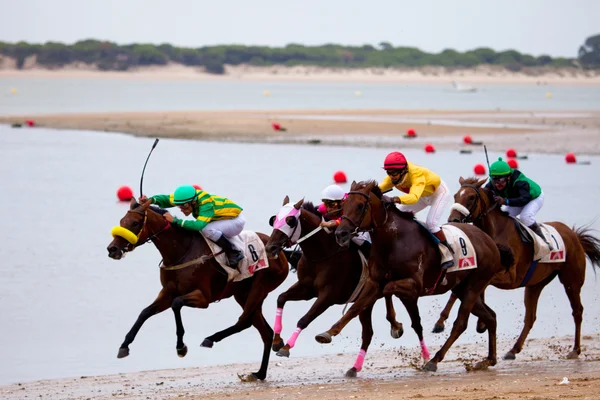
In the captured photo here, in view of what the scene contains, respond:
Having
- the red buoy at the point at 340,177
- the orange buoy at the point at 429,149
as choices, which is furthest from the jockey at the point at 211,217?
the orange buoy at the point at 429,149

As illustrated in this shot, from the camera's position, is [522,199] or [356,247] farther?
[522,199]

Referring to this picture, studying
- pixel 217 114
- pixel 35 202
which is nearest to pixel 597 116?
pixel 217 114

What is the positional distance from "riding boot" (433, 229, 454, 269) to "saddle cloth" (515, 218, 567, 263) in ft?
6.49

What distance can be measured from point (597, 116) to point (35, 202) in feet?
127

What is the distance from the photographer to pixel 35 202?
30.0m

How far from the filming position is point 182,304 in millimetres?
12195

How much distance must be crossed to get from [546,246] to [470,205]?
122cm

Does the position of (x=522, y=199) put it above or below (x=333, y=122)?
above

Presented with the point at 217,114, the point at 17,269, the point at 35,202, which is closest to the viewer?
the point at 17,269

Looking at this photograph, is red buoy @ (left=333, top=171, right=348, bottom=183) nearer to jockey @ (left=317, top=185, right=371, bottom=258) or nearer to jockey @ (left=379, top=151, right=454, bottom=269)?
jockey @ (left=379, top=151, right=454, bottom=269)

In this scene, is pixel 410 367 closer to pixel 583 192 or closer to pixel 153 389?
pixel 153 389

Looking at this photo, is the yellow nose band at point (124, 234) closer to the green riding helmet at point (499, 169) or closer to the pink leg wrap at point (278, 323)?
the pink leg wrap at point (278, 323)

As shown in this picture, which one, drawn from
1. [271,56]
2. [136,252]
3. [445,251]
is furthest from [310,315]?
[271,56]

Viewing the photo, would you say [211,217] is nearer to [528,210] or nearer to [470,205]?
[470,205]
